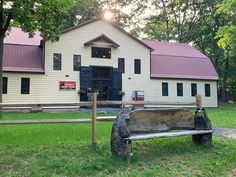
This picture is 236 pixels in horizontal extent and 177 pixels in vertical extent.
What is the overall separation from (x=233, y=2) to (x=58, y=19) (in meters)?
11.4

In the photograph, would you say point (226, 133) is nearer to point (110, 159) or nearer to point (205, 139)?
point (205, 139)

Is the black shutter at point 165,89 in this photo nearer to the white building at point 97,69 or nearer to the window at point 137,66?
the white building at point 97,69

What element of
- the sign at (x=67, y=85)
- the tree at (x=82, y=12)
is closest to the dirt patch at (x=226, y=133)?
the sign at (x=67, y=85)

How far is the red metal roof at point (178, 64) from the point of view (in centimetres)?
2822

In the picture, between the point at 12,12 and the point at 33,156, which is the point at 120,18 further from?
the point at 33,156

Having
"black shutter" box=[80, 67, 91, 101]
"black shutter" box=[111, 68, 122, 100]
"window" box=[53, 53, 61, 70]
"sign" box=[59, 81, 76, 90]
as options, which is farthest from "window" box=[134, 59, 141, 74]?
"window" box=[53, 53, 61, 70]

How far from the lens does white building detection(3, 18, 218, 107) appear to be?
23109 mm

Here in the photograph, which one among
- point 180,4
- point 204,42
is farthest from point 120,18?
point 204,42

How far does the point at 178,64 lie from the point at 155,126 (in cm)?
2312

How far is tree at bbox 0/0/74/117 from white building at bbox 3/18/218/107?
6.74m

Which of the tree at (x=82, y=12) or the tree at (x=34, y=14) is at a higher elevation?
the tree at (x=82, y=12)

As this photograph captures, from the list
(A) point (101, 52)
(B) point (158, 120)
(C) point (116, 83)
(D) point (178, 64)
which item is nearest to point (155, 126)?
(B) point (158, 120)

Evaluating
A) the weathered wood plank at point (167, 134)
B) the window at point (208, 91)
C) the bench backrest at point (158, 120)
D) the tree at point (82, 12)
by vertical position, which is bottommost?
the weathered wood plank at point (167, 134)

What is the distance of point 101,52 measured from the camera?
2561cm
